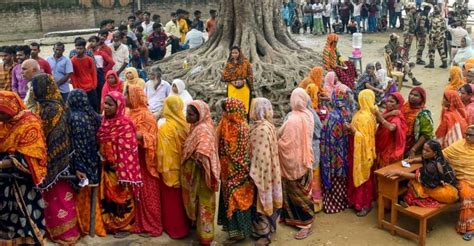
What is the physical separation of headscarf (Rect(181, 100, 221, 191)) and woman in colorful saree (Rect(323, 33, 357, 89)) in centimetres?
449

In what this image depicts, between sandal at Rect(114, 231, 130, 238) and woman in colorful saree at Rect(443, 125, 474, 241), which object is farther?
woman in colorful saree at Rect(443, 125, 474, 241)

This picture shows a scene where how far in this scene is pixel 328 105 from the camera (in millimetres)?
5742

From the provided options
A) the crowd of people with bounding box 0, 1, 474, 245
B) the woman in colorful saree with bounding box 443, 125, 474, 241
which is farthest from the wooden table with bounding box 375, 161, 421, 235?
the woman in colorful saree with bounding box 443, 125, 474, 241

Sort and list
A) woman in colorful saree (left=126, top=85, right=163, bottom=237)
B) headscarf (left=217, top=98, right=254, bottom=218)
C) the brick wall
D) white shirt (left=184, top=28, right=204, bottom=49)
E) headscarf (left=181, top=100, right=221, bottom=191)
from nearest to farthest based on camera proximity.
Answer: headscarf (left=181, top=100, right=221, bottom=191), headscarf (left=217, top=98, right=254, bottom=218), woman in colorful saree (left=126, top=85, right=163, bottom=237), white shirt (left=184, top=28, right=204, bottom=49), the brick wall

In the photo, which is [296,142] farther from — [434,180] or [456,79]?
[456,79]

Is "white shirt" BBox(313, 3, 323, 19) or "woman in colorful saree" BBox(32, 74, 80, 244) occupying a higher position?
"white shirt" BBox(313, 3, 323, 19)

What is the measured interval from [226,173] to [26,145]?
1.77m

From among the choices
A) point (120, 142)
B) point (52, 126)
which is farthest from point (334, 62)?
point (52, 126)

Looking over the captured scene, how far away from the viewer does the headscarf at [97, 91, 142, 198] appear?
4.42 meters

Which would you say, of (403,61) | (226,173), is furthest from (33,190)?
(403,61)

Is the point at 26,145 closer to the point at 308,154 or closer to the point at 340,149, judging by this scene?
the point at 308,154

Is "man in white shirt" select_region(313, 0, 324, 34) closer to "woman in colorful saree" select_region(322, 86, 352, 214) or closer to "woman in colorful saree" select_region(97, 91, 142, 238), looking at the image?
"woman in colorful saree" select_region(322, 86, 352, 214)

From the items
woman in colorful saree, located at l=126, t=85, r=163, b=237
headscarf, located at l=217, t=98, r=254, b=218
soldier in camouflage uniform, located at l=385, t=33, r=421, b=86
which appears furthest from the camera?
soldier in camouflage uniform, located at l=385, t=33, r=421, b=86

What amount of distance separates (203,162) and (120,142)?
774 mm
